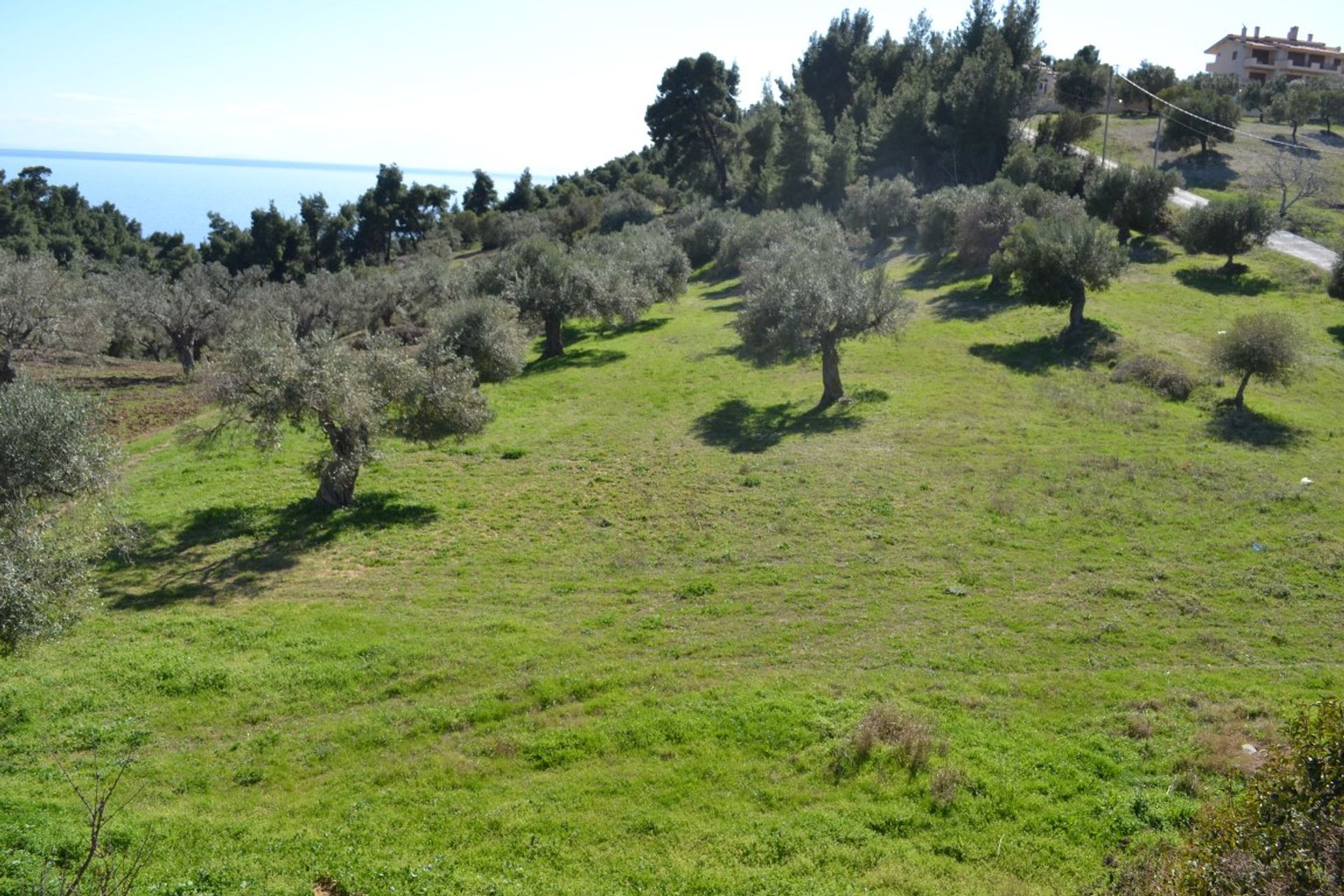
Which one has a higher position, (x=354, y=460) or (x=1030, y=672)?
(x=354, y=460)

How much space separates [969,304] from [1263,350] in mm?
20863

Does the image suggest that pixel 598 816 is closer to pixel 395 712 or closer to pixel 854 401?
pixel 395 712

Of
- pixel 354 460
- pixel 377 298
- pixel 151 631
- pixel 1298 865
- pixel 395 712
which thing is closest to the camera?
pixel 1298 865

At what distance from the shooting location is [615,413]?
41562mm

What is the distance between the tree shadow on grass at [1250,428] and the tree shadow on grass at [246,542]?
30.2 meters

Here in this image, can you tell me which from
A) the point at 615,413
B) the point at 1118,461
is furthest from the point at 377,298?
the point at 1118,461

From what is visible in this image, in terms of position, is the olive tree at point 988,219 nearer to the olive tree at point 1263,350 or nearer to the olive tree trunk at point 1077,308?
the olive tree trunk at point 1077,308

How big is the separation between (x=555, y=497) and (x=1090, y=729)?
19.2m

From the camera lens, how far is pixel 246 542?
2706cm

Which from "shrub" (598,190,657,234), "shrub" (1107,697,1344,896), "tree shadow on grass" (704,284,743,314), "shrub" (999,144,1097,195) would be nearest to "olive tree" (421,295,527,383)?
"tree shadow on grass" (704,284,743,314)

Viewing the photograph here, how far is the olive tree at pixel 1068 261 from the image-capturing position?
4412 centimetres

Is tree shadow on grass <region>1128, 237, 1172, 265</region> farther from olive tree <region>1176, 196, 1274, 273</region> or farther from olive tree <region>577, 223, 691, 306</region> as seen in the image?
olive tree <region>577, 223, 691, 306</region>

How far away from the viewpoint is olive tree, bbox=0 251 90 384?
1679 inches

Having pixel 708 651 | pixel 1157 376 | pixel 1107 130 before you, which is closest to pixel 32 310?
pixel 708 651
